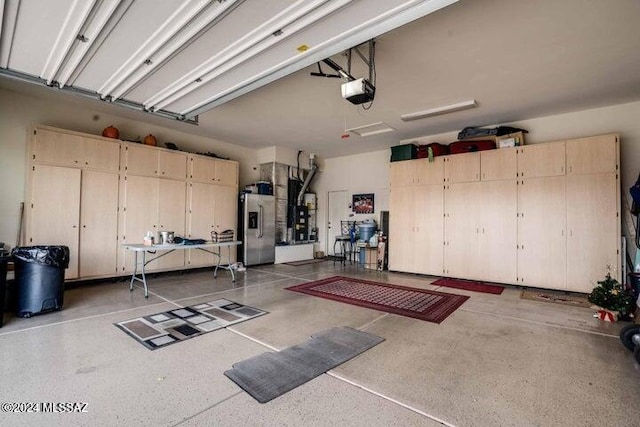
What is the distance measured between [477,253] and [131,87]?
21.1 ft

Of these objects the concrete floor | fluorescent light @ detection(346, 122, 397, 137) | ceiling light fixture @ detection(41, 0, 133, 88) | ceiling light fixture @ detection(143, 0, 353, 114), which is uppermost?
fluorescent light @ detection(346, 122, 397, 137)

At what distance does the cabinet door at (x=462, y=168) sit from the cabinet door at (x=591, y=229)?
1.47 meters

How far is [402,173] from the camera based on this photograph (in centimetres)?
679

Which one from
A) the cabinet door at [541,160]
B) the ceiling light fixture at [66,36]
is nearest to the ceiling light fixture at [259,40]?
the ceiling light fixture at [66,36]

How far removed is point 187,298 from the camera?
439cm

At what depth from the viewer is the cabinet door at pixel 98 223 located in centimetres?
505

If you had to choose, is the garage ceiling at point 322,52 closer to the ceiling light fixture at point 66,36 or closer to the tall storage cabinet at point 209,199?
the ceiling light fixture at point 66,36

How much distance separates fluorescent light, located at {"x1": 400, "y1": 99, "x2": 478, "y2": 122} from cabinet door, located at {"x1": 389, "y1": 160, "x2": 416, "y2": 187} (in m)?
1.20

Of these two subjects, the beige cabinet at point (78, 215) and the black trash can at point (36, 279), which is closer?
the black trash can at point (36, 279)

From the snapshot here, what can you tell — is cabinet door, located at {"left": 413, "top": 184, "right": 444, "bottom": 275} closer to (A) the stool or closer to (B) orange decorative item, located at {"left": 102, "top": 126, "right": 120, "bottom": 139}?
(A) the stool

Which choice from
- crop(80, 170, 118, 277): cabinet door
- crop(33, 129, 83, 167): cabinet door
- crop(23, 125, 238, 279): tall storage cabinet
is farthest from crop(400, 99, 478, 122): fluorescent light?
crop(33, 129, 83, 167): cabinet door

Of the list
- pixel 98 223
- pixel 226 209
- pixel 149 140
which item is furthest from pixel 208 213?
pixel 98 223

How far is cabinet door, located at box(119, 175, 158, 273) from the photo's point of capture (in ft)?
18.2

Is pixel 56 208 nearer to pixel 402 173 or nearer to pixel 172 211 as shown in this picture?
pixel 172 211
